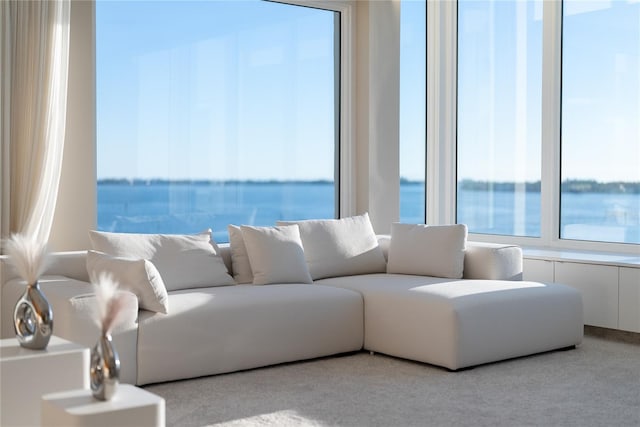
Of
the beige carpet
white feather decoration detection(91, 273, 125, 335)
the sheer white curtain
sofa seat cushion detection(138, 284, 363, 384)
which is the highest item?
the sheer white curtain

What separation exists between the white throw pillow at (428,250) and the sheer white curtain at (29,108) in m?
2.26

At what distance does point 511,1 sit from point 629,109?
148 centimetres

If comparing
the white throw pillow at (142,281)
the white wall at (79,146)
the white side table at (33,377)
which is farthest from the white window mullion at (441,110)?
the white side table at (33,377)

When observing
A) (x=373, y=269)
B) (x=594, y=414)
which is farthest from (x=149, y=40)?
(x=594, y=414)

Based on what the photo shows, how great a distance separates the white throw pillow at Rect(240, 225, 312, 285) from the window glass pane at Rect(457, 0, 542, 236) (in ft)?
7.97

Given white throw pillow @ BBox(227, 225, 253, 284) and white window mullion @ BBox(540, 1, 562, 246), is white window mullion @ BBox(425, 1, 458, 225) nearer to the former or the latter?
white window mullion @ BBox(540, 1, 562, 246)

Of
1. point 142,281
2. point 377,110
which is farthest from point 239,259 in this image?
point 377,110

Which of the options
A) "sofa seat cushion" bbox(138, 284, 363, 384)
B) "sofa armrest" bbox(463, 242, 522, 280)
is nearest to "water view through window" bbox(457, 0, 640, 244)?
"sofa armrest" bbox(463, 242, 522, 280)

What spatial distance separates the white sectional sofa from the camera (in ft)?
14.4

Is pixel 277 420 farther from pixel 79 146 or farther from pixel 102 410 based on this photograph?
pixel 79 146

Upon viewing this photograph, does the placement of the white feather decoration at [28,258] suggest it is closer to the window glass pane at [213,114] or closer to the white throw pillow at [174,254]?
the white throw pillow at [174,254]

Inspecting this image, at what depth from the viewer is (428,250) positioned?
5715 millimetres

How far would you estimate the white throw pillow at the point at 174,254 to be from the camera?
4.88 meters

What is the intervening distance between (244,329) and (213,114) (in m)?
2.32
